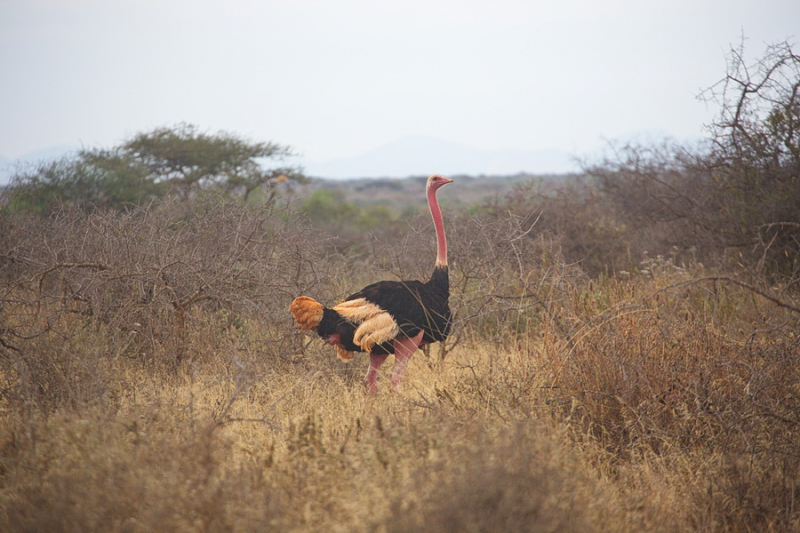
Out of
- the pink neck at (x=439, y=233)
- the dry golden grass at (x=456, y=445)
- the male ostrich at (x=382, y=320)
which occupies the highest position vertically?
the pink neck at (x=439, y=233)

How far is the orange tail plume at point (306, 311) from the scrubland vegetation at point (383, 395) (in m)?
0.53

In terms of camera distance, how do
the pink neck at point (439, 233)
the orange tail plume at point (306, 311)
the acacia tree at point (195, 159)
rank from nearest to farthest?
the orange tail plume at point (306, 311) < the pink neck at point (439, 233) < the acacia tree at point (195, 159)

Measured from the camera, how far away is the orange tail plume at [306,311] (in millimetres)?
5039

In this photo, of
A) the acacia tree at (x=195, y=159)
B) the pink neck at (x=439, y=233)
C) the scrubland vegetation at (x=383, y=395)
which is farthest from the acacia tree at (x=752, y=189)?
the acacia tree at (x=195, y=159)

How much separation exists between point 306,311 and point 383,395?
840mm

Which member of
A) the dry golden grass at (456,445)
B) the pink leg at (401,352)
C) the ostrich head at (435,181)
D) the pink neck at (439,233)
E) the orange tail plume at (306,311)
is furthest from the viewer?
the ostrich head at (435,181)

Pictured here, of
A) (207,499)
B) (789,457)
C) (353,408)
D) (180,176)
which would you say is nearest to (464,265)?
(353,408)

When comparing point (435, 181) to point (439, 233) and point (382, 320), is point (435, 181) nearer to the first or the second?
point (439, 233)

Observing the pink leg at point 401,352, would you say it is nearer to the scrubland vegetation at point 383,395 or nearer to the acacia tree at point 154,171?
the scrubland vegetation at point 383,395

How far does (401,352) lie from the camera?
524cm

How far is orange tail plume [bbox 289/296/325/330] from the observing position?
504cm

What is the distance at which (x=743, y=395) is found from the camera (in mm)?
4219

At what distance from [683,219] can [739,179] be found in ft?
6.28

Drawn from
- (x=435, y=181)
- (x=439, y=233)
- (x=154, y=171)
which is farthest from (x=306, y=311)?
(x=154, y=171)
